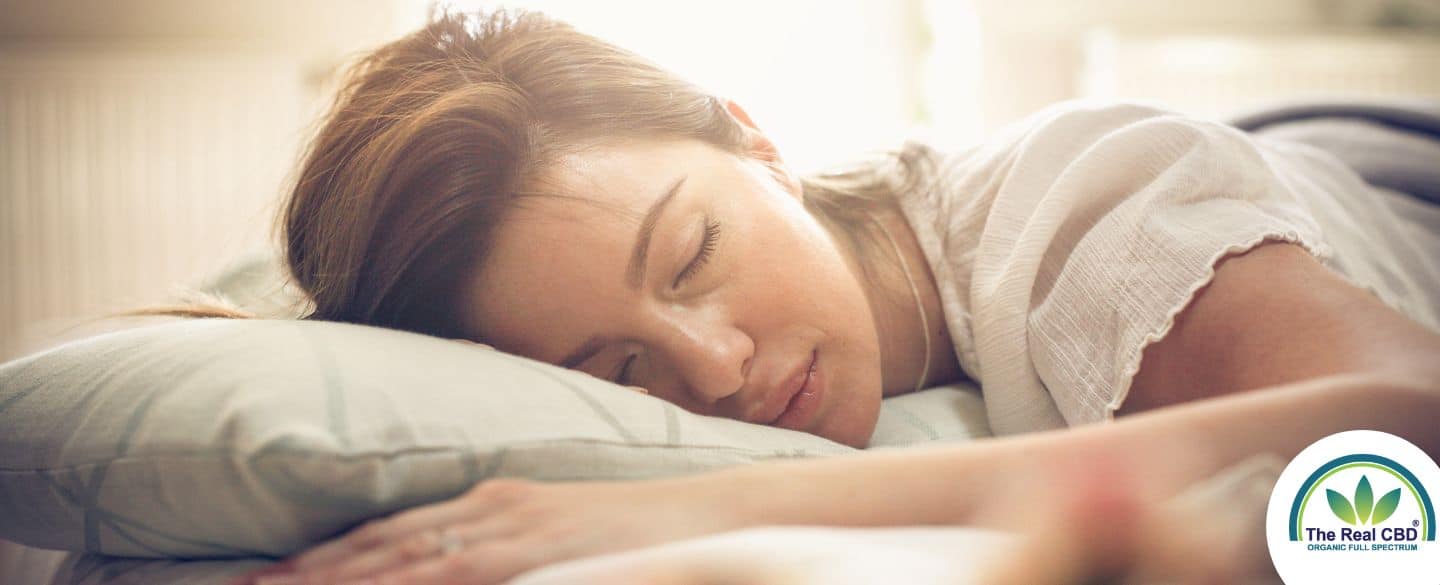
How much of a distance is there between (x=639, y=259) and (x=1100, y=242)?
1.04 feet

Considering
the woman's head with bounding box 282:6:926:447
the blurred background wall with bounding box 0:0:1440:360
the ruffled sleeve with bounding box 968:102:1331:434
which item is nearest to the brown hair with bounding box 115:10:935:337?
the woman's head with bounding box 282:6:926:447

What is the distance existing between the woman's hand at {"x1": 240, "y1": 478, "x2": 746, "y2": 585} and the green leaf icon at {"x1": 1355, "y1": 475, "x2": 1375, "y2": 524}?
0.25 metres

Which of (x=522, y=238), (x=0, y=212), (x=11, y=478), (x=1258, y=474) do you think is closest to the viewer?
(x=1258, y=474)

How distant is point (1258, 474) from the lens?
0.34 meters

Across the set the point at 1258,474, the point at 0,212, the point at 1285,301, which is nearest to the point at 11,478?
the point at 1258,474

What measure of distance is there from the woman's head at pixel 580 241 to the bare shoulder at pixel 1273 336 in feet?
0.67

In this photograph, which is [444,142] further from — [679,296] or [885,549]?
[885,549]

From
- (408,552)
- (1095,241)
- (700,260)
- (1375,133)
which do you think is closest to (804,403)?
(700,260)

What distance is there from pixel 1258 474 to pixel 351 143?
0.62 meters

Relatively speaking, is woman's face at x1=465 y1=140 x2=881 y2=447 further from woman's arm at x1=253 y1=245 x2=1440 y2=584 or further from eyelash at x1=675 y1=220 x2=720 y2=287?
woman's arm at x1=253 y1=245 x2=1440 y2=584

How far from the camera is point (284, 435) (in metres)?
0.38

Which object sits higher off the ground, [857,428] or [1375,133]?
[1375,133]

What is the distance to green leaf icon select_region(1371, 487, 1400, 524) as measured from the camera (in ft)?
1.21

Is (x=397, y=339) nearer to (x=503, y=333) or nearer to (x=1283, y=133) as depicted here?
(x=503, y=333)
